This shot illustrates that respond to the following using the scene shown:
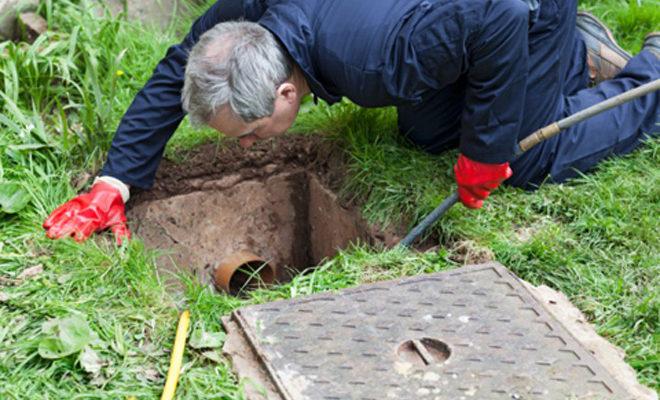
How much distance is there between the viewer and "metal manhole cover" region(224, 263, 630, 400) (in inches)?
90.2

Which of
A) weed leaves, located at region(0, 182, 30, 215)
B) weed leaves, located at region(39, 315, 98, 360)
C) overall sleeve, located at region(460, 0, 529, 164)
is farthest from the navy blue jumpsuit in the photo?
weed leaves, located at region(39, 315, 98, 360)

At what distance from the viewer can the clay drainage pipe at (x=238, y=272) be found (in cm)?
340

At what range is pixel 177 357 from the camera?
7.94 ft

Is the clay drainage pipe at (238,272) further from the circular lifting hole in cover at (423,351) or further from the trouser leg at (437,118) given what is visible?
the circular lifting hole in cover at (423,351)

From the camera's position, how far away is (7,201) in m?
3.10

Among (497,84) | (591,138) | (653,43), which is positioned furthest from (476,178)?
(653,43)

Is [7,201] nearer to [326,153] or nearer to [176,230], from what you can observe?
[176,230]

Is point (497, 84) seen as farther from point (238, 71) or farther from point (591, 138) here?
point (238, 71)

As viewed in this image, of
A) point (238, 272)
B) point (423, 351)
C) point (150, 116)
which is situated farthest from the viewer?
point (238, 272)

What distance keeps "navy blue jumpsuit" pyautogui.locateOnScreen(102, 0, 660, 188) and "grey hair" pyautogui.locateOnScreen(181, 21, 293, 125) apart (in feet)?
0.21

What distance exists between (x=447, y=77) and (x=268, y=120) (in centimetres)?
55

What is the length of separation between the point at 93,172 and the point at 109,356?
110 cm

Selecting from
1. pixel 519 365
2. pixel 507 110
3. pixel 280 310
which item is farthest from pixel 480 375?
pixel 507 110

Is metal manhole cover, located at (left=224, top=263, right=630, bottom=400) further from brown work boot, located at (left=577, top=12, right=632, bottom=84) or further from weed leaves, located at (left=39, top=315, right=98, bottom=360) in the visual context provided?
brown work boot, located at (left=577, top=12, right=632, bottom=84)
